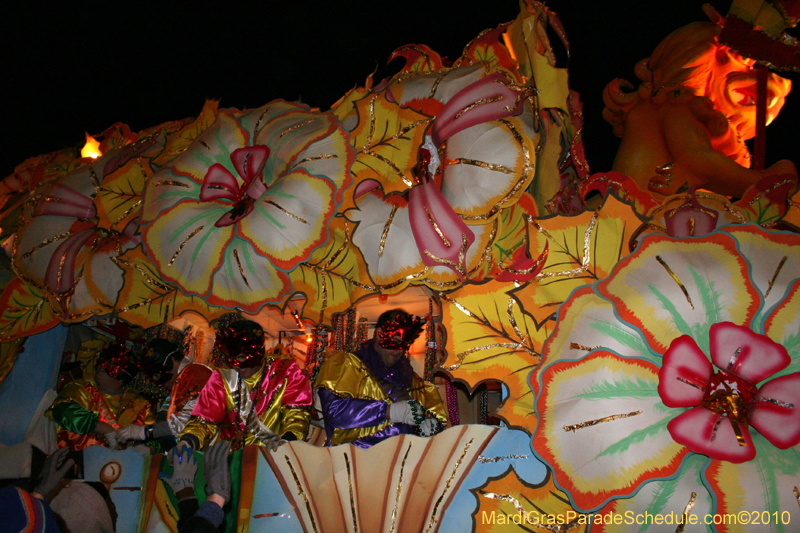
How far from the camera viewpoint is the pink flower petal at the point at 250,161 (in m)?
1.63

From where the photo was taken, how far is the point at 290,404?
1.80 metres

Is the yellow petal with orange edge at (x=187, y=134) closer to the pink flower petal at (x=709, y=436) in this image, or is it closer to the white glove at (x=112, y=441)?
the white glove at (x=112, y=441)

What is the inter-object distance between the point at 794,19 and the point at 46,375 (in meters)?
3.06

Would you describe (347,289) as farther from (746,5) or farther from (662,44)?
(746,5)

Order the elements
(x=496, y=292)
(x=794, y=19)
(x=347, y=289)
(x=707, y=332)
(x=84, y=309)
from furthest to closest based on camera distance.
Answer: (x=794, y=19), (x=84, y=309), (x=347, y=289), (x=496, y=292), (x=707, y=332)

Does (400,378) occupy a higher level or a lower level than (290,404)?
higher

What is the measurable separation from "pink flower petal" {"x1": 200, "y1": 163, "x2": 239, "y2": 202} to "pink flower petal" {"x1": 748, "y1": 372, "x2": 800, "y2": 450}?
1.42 m

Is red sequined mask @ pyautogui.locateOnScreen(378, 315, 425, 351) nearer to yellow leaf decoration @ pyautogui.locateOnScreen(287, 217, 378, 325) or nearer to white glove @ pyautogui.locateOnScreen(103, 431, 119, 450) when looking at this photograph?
yellow leaf decoration @ pyautogui.locateOnScreen(287, 217, 378, 325)

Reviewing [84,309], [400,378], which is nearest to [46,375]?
[84,309]

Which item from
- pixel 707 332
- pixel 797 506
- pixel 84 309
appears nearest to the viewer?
pixel 797 506

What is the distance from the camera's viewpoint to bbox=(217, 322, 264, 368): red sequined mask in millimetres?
1843

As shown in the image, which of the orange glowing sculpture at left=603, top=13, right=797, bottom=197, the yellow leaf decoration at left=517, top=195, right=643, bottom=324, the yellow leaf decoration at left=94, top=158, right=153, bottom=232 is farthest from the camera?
the orange glowing sculpture at left=603, top=13, right=797, bottom=197

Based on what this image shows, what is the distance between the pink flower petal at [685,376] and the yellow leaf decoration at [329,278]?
2.69 feet

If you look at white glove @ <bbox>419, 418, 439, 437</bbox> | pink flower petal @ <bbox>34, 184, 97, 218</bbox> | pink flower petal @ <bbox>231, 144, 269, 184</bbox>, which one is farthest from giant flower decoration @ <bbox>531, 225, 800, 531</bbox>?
pink flower petal @ <bbox>34, 184, 97, 218</bbox>
